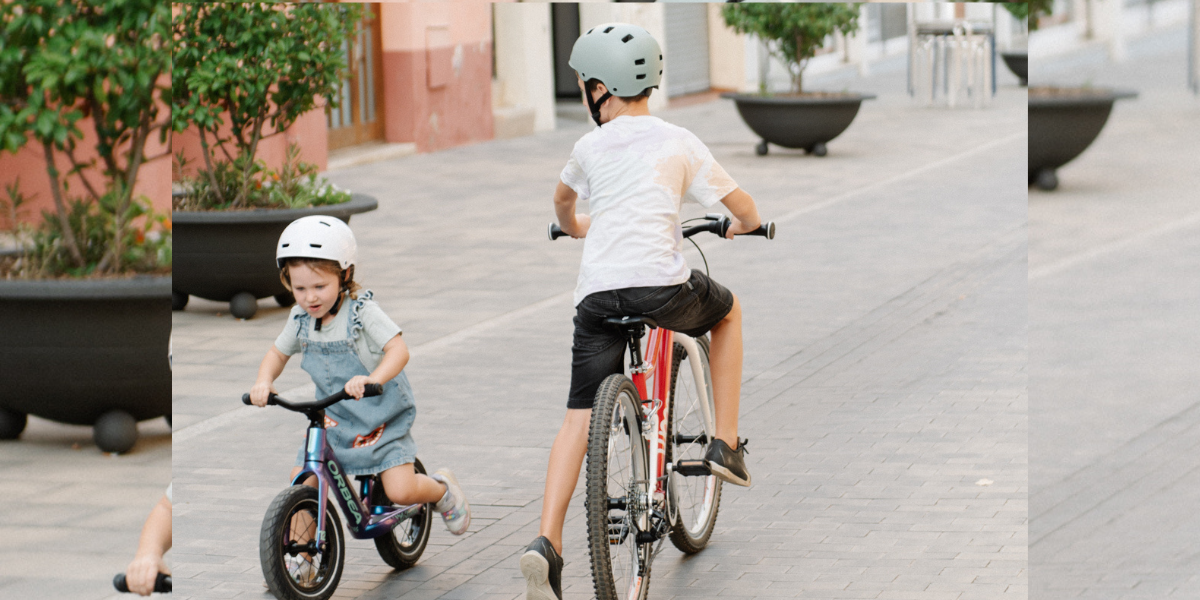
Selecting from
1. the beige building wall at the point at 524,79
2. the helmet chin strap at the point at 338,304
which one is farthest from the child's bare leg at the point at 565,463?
the beige building wall at the point at 524,79

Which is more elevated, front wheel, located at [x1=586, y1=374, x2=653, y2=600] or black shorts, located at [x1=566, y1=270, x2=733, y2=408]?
black shorts, located at [x1=566, y1=270, x2=733, y2=408]

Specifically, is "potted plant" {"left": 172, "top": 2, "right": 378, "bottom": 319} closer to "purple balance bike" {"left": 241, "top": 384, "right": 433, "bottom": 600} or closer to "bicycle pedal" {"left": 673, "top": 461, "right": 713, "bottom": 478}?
"purple balance bike" {"left": 241, "top": 384, "right": 433, "bottom": 600}

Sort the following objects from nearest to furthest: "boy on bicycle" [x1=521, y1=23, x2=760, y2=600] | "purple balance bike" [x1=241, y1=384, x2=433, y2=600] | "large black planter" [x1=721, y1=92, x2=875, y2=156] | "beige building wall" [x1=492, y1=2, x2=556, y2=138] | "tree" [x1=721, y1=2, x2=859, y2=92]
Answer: "boy on bicycle" [x1=521, y1=23, x2=760, y2=600], "purple balance bike" [x1=241, y1=384, x2=433, y2=600], "beige building wall" [x1=492, y1=2, x2=556, y2=138], "large black planter" [x1=721, y1=92, x2=875, y2=156], "tree" [x1=721, y1=2, x2=859, y2=92]

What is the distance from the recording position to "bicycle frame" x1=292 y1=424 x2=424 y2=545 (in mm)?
3885

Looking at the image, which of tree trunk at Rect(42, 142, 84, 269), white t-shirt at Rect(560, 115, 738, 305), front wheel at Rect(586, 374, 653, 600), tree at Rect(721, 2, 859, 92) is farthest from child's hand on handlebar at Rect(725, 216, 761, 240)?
tree at Rect(721, 2, 859, 92)

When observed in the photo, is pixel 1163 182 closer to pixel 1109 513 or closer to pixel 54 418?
pixel 1109 513

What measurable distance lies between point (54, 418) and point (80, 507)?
1.93 ft

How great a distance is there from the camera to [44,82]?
131 inches

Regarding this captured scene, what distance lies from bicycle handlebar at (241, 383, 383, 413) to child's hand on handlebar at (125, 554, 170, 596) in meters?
0.44

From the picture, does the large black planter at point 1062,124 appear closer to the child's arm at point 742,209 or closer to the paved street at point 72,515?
the child's arm at point 742,209

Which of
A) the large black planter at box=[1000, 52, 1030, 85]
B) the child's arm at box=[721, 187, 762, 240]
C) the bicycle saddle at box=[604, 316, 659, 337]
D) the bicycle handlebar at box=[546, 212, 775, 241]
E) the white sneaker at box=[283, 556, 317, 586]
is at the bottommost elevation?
the white sneaker at box=[283, 556, 317, 586]

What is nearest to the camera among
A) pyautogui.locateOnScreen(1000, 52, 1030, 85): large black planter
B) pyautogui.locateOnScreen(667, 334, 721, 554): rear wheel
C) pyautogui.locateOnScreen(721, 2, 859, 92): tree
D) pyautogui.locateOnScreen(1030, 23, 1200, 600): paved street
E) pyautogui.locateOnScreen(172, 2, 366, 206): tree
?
pyautogui.locateOnScreen(1030, 23, 1200, 600): paved street

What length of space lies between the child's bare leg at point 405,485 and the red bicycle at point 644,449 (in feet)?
1.77

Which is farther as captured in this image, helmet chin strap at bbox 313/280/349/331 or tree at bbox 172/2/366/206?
tree at bbox 172/2/366/206
